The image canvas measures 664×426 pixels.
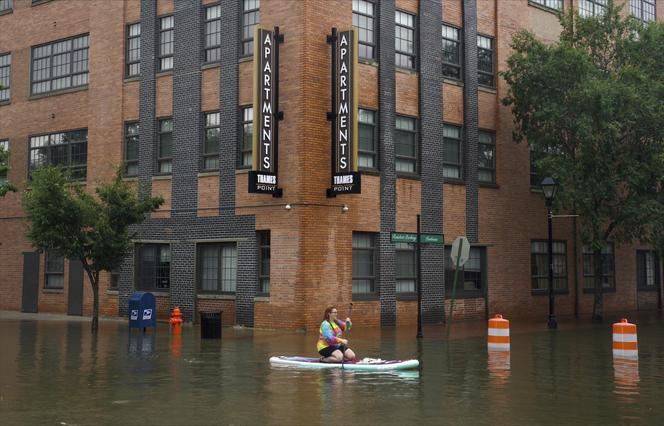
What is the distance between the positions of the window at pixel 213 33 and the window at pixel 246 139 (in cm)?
246

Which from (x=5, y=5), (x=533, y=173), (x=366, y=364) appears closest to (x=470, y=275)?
(x=533, y=173)

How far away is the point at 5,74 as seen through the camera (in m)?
36.2

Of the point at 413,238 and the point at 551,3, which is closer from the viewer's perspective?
the point at 413,238

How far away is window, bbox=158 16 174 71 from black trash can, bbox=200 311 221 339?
11118 mm

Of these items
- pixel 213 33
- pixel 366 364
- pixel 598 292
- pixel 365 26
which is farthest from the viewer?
pixel 598 292

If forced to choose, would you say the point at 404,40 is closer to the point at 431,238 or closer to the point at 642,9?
the point at 431,238

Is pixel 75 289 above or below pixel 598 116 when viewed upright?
below

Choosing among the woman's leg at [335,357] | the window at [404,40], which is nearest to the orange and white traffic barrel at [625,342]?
the woman's leg at [335,357]

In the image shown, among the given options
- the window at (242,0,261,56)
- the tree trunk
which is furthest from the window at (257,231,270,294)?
the tree trunk

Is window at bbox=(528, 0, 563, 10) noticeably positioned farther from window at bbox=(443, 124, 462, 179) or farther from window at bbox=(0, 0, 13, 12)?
window at bbox=(0, 0, 13, 12)

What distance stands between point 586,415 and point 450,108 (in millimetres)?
20171

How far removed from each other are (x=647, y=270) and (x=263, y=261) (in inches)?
855

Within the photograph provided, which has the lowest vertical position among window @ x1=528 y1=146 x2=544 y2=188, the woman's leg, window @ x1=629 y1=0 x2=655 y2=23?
the woman's leg

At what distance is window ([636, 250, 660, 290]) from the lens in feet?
128
